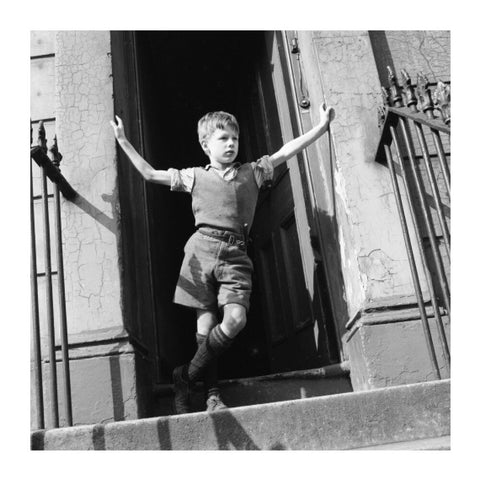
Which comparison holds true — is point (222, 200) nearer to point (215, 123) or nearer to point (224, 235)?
point (224, 235)

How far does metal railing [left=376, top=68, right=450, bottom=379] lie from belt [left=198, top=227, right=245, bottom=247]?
78 cm

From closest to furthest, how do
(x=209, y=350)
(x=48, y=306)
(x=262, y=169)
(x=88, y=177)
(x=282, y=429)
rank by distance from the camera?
(x=282, y=429) → (x=48, y=306) → (x=209, y=350) → (x=262, y=169) → (x=88, y=177)

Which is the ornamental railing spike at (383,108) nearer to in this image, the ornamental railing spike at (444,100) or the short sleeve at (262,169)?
the ornamental railing spike at (444,100)

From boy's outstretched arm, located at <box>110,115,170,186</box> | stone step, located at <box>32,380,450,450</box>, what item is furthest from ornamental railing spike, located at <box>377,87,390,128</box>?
stone step, located at <box>32,380,450,450</box>

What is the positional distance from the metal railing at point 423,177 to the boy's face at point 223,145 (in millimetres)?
743

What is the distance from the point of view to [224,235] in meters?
2.75

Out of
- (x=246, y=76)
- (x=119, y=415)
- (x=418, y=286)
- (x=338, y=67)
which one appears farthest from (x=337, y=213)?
(x=246, y=76)

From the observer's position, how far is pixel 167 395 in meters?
Result: 2.95

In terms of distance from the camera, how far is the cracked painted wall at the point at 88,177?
111 inches

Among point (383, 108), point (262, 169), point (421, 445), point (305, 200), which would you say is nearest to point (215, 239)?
point (262, 169)

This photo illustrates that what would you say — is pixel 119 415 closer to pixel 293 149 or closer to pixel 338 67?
pixel 293 149

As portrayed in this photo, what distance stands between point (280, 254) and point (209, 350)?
5.28ft

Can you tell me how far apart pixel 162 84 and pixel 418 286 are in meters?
4.43

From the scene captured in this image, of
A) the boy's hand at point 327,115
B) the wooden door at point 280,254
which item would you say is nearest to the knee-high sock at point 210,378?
the wooden door at point 280,254
